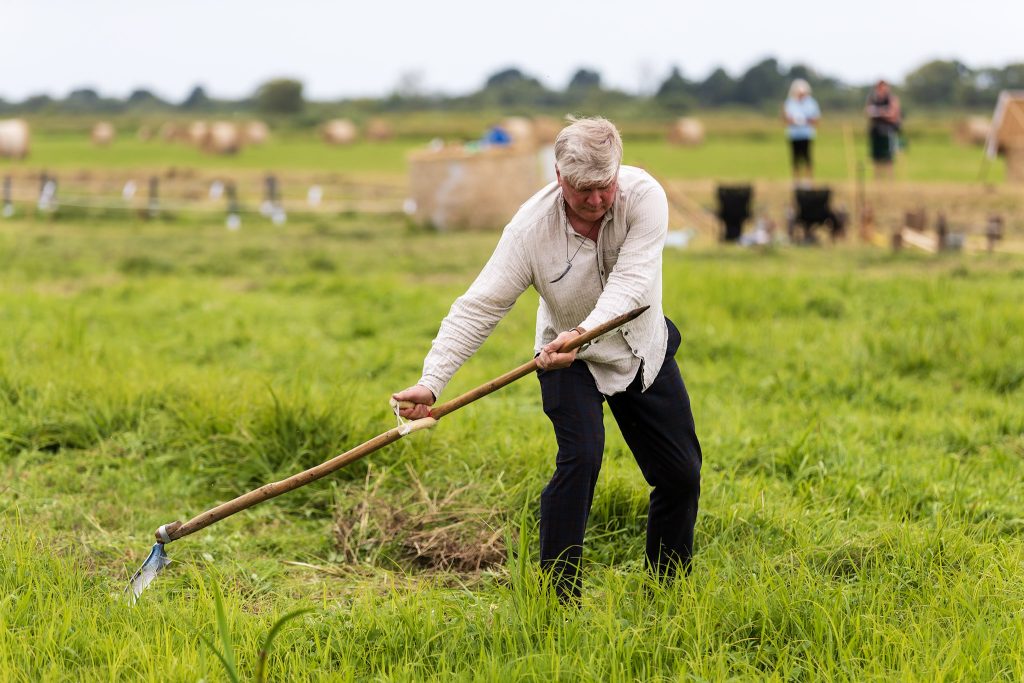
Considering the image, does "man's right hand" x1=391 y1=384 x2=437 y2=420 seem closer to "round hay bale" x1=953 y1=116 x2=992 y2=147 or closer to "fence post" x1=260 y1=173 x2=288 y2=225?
"fence post" x1=260 y1=173 x2=288 y2=225

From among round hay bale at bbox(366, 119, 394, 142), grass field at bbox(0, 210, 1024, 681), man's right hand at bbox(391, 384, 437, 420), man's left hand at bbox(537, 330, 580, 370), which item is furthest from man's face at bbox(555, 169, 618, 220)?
round hay bale at bbox(366, 119, 394, 142)

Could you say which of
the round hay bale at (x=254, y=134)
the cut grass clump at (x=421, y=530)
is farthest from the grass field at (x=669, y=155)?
the cut grass clump at (x=421, y=530)

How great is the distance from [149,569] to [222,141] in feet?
120

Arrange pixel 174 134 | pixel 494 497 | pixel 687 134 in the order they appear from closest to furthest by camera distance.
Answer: pixel 494 497, pixel 687 134, pixel 174 134

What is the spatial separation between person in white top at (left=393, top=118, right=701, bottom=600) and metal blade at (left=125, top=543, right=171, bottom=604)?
115cm

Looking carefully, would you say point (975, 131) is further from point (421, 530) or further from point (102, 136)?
point (421, 530)

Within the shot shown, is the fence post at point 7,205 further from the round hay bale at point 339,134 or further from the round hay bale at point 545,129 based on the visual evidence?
the round hay bale at point 339,134

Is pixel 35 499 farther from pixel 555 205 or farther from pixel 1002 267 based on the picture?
pixel 1002 267

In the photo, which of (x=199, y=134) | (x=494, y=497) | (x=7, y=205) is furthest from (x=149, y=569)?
(x=199, y=134)

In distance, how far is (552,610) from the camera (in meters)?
3.81

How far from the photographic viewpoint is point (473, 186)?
1814 cm

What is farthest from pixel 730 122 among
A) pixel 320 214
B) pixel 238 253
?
pixel 238 253

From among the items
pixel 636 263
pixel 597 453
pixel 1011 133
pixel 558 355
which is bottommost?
pixel 1011 133

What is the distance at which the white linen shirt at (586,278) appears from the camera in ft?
12.9
